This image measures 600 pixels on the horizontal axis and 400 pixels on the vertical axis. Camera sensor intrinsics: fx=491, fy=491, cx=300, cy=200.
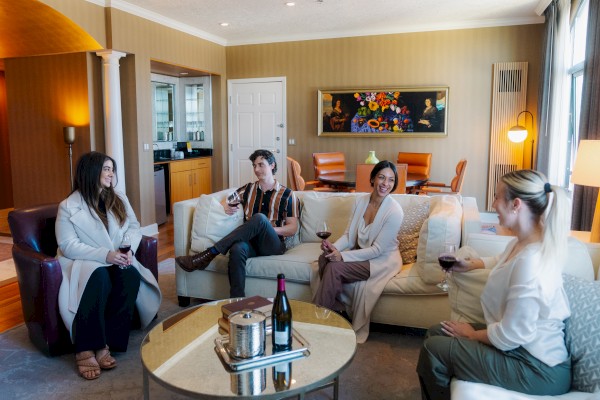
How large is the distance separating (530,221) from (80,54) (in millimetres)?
5452

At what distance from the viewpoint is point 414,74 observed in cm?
696

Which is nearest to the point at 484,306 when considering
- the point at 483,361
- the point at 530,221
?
the point at 483,361

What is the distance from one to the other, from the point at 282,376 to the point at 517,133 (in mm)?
5276

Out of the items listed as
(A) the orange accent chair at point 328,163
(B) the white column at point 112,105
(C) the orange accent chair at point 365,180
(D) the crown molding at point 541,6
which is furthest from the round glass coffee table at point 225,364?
(D) the crown molding at point 541,6

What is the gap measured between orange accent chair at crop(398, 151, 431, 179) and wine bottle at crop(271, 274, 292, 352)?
462cm

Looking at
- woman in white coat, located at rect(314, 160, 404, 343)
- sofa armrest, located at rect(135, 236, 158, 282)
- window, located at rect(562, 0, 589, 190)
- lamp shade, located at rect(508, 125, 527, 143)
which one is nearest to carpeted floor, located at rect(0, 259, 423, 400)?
woman in white coat, located at rect(314, 160, 404, 343)

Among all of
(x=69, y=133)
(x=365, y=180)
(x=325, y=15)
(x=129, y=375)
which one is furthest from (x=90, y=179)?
(x=325, y=15)

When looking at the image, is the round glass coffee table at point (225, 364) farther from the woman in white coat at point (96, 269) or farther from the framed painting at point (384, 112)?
the framed painting at point (384, 112)

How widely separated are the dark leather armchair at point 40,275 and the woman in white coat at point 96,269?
7 centimetres

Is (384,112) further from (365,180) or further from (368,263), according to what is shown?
(368,263)

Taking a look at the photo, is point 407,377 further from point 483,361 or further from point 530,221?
point 530,221

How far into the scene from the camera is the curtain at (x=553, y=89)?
5.29m

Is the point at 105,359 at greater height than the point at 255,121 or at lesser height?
lesser

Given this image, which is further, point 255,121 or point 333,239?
point 255,121
